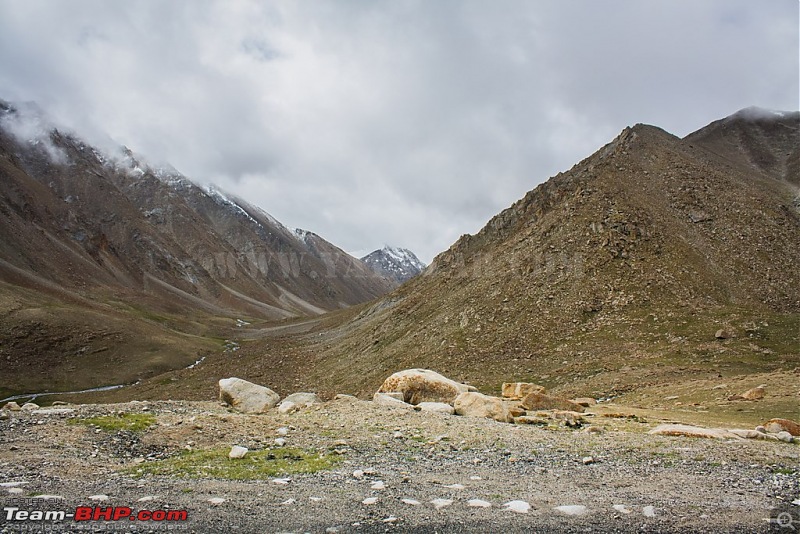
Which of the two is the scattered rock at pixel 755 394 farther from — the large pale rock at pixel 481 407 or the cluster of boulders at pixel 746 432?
the large pale rock at pixel 481 407

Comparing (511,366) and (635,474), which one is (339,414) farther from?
(511,366)

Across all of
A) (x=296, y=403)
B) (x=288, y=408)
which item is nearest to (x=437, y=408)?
(x=296, y=403)

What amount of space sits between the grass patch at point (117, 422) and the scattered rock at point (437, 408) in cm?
1132

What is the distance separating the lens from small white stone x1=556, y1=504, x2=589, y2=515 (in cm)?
901

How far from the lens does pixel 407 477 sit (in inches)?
460

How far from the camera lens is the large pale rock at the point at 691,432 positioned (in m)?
16.3

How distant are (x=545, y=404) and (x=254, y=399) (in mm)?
15585

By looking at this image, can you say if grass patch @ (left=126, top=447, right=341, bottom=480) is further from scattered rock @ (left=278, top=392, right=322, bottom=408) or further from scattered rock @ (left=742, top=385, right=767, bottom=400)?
scattered rock @ (left=742, top=385, right=767, bottom=400)

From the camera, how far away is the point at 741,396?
25266 millimetres

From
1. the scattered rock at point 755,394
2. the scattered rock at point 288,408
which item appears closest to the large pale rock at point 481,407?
the scattered rock at point 288,408

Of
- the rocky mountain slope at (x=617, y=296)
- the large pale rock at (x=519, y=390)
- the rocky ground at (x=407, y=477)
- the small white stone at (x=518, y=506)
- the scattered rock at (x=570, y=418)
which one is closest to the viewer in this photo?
the rocky ground at (x=407, y=477)

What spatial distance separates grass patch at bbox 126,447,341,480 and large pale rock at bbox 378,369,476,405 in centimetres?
1161

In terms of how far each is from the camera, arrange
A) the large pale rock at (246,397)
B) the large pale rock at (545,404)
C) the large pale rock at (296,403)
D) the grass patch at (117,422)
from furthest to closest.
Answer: the large pale rock at (545,404), the large pale rock at (246,397), the large pale rock at (296,403), the grass patch at (117,422)

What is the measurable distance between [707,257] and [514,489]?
53.1 metres
